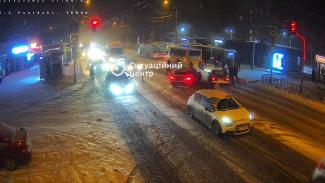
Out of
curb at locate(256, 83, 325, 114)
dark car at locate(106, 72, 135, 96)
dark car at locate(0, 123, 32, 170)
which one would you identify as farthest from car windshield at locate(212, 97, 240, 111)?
dark car at locate(106, 72, 135, 96)

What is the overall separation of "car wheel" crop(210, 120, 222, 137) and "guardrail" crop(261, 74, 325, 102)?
1044cm

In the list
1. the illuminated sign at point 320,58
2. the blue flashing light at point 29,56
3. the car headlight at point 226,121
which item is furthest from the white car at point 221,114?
the blue flashing light at point 29,56

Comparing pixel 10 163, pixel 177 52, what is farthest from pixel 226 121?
pixel 177 52

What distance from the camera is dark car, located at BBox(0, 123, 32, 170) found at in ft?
40.8

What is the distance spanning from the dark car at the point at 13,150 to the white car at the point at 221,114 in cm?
738

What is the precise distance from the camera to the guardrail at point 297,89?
80.6ft

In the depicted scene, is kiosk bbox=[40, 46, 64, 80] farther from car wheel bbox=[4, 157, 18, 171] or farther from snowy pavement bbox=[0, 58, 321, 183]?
car wheel bbox=[4, 157, 18, 171]

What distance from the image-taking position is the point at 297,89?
88.9ft

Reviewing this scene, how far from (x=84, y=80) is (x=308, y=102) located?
61.3 ft

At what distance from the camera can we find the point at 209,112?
54.4 feet

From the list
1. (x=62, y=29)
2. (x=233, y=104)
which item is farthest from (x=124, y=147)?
(x=62, y=29)

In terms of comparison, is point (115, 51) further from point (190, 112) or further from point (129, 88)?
point (190, 112)

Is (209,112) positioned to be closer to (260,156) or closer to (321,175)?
(260,156)

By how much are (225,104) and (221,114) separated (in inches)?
34.0
